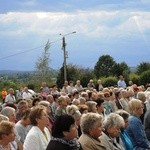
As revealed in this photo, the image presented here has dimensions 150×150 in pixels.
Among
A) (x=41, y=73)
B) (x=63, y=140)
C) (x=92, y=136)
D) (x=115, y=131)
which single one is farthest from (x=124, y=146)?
(x=41, y=73)

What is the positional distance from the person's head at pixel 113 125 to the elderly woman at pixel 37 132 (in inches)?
37.6

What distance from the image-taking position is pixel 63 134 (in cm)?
525

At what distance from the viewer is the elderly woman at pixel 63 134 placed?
5195 mm

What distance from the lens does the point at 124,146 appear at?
285 inches

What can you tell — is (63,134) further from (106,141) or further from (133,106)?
(133,106)

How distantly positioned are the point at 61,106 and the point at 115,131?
167 inches

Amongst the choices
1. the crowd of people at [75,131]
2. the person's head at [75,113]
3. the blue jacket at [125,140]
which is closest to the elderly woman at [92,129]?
the crowd of people at [75,131]

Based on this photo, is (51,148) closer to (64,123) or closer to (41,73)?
(64,123)

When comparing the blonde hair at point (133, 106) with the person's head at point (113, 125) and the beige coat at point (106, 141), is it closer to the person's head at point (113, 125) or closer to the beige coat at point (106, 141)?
the person's head at point (113, 125)

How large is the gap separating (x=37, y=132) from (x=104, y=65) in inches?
1775

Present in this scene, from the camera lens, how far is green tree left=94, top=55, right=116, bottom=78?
160 feet

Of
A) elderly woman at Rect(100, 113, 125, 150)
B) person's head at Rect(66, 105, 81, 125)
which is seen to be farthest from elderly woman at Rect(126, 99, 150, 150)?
elderly woman at Rect(100, 113, 125, 150)

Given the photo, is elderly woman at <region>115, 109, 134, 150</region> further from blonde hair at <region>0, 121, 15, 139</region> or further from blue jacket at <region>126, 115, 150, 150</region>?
blonde hair at <region>0, 121, 15, 139</region>

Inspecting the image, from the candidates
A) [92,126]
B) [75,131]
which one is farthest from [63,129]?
[92,126]
